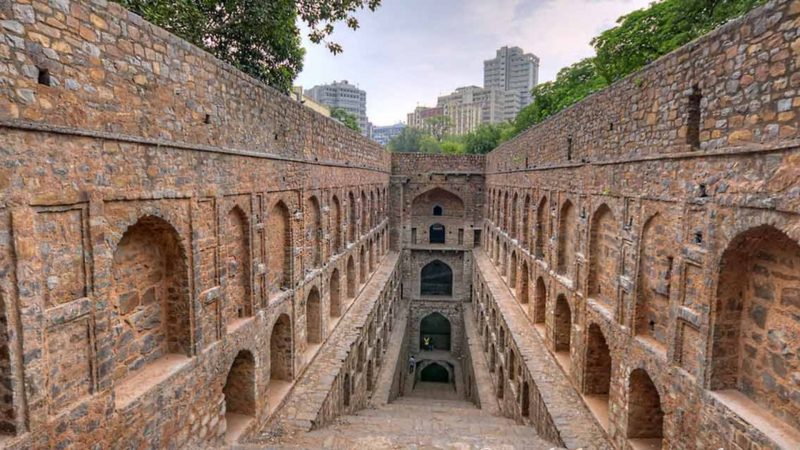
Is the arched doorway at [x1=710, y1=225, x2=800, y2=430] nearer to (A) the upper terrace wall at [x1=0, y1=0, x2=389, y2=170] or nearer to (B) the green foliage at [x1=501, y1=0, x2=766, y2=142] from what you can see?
(B) the green foliage at [x1=501, y1=0, x2=766, y2=142]

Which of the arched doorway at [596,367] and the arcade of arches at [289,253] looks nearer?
the arcade of arches at [289,253]

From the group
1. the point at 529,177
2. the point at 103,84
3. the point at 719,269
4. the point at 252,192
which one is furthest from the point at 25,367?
the point at 529,177

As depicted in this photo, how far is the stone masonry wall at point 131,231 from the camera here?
3.77m

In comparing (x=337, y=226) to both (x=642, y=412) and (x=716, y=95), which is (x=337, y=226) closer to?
(x=642, y=412)

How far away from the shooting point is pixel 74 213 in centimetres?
427

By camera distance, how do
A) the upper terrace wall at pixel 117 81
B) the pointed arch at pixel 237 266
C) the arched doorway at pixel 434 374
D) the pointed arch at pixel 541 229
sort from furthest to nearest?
the arched doorway at pixel 434 374, the pointed arch at pixel 541 229, the pointed arch at pixel 237 266, the upper terrace wall at pixel 117 81

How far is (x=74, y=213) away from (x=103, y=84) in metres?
1.33

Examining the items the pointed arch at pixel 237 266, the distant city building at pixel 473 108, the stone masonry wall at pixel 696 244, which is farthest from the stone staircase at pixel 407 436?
the distant city building at pixel 473 108

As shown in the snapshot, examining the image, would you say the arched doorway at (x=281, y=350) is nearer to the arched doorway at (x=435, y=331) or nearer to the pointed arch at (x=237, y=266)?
the pointed arch at (x=237, y=266)

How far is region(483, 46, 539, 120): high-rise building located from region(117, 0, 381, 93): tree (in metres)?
110

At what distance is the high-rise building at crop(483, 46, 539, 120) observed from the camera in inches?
4616

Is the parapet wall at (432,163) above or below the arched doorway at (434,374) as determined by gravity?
above

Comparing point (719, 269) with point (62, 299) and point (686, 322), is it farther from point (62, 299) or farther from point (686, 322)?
point (62, 299)

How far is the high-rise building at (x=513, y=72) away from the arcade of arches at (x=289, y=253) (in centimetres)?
11308
